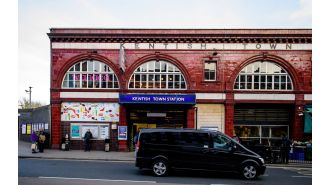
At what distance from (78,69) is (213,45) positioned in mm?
9961

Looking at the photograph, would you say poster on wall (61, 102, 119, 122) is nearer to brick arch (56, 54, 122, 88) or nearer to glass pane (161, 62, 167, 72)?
brick arch (56, 54, 122, 88)

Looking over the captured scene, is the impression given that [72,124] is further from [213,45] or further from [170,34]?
[213,45]

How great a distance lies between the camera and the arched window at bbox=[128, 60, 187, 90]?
23.9m

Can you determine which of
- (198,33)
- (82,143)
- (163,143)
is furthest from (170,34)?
(163,143)

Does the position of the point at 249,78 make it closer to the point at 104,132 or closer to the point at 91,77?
the point at 104,132

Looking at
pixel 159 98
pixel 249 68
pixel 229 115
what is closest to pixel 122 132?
pixel 159 98

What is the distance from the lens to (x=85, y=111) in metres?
23.8

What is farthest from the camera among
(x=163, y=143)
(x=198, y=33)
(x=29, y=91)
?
(x=29, y=91)

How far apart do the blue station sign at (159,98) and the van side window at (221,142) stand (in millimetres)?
8997

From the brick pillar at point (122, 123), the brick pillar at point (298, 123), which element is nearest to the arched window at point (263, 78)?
the brick pillar at point (298, 123)

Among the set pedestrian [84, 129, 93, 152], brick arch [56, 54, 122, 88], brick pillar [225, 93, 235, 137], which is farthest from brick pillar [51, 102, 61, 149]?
brick pillar [225, 93, 235, 137]

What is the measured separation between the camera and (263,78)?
939 inches

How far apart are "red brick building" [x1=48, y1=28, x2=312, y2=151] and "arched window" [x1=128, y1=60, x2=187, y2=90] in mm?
72

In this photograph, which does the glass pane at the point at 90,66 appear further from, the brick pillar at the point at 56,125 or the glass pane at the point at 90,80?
the brick pillar at the point at 56,125
